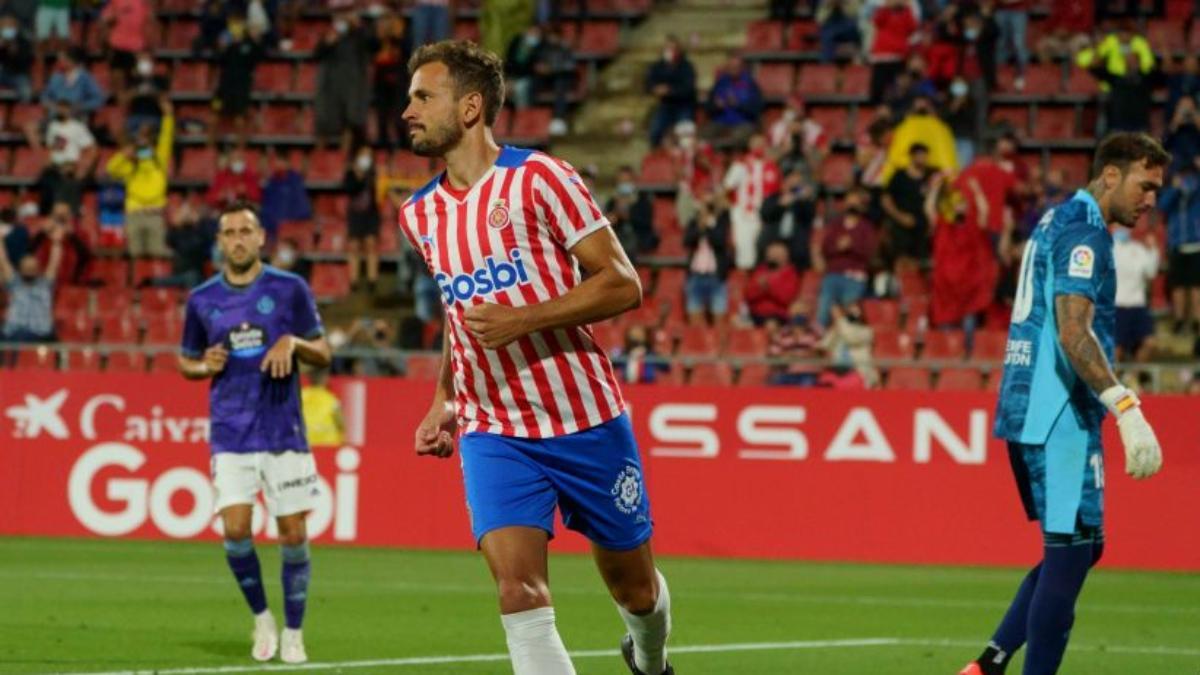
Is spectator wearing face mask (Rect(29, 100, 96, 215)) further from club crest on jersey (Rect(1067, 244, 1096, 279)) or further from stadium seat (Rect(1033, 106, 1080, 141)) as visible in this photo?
club crest on jersey (Rect(1067, 244, 1096, 279))

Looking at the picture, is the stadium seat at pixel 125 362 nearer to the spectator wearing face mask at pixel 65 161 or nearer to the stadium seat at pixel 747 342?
the spectator wearing face mask at pixel 65 161

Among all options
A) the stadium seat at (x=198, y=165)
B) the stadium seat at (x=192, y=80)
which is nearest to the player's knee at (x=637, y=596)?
the stadium seat at (x=198, y=165)

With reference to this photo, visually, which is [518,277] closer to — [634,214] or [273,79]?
[634,214]

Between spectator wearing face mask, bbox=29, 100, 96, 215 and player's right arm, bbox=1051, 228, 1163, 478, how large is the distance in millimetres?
20334

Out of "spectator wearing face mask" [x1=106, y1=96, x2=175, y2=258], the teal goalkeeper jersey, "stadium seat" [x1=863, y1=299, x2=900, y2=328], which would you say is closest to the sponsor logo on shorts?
the teal goalkeeper jersey

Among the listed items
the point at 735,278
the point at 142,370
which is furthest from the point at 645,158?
the point at 142,370

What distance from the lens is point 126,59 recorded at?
30.1 metres

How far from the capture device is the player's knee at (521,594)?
24.1 feet


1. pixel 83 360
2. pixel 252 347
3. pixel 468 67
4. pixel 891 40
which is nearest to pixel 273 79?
pixel 83 360

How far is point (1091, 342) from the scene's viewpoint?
847 centimetres

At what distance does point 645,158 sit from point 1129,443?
18.3 m

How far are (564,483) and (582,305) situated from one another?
678 millimetres

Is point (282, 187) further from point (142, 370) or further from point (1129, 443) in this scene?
point (1129, 443)

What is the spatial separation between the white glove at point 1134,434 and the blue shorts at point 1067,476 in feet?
0.74
